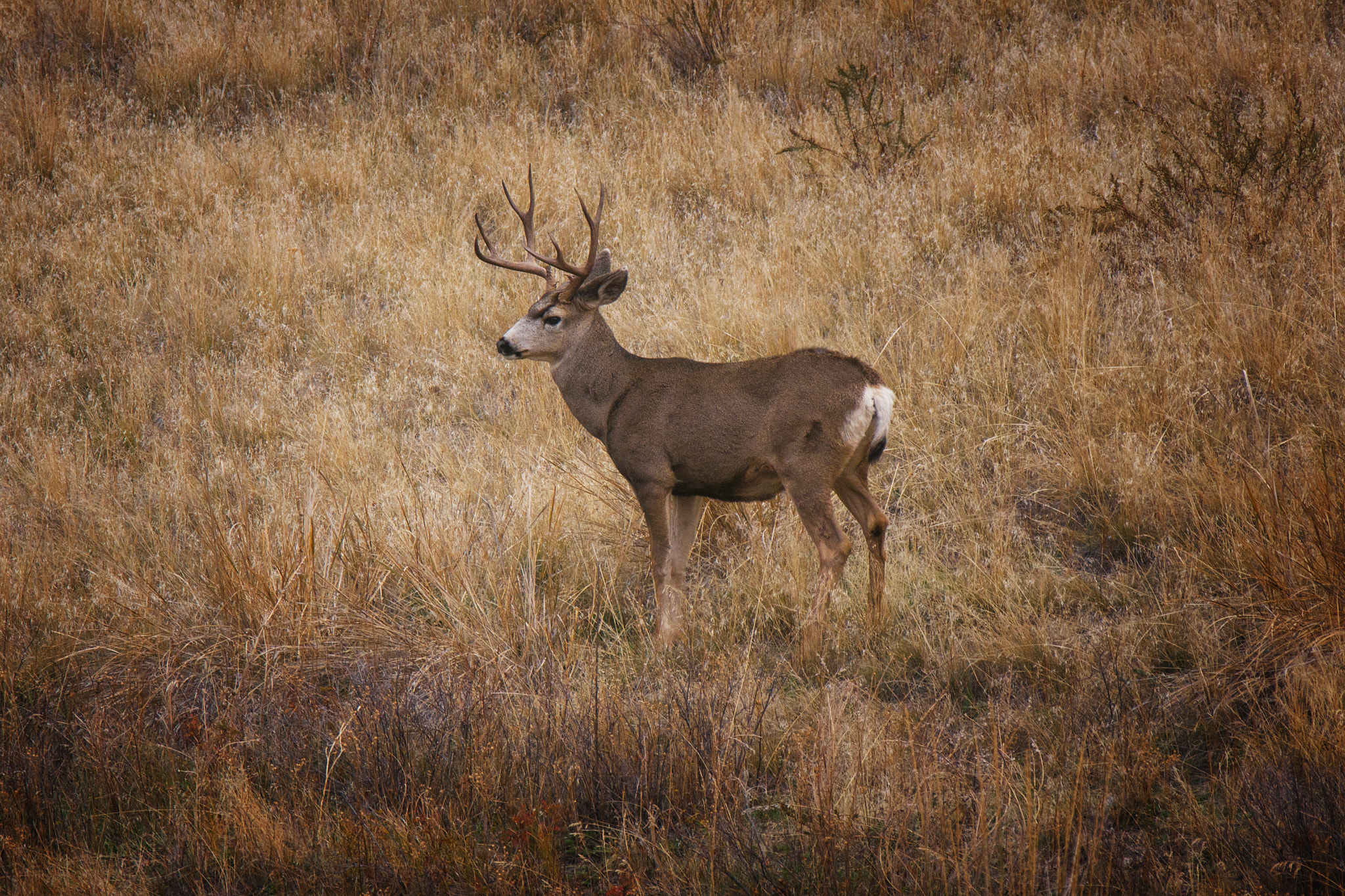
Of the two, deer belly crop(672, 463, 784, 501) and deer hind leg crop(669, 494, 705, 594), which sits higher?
deer belly crop(672, 463, 784, 501)

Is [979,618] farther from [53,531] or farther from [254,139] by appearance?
[254,139]

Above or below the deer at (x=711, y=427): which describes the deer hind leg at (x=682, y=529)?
below

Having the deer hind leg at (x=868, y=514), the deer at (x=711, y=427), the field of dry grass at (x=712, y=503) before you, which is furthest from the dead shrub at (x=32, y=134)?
the deer hind leg at (x=868, y=514)

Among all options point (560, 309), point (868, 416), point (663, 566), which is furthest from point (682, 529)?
point (560, 309)

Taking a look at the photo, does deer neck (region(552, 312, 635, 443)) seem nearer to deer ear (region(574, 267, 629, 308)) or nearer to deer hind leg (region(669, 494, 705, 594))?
deer ear (region(574, 267, 629, 308))

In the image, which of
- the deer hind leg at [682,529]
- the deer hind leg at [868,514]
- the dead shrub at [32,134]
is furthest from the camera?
the dead shrub at [32,134]

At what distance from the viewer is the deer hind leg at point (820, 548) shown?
13.7 feet

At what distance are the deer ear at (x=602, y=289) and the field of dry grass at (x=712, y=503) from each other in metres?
1.04

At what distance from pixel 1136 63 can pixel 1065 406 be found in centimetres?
458

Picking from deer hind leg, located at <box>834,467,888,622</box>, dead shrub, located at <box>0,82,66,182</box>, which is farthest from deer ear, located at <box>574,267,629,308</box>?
dead shrub, located at <box>0,82,66,182</box>

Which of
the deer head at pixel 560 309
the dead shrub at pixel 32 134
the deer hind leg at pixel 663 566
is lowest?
the deer hind leg at pixel 663 566

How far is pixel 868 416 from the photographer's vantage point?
420 centimetres

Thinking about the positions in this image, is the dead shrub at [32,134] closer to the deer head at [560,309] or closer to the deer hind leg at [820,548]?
the deer head at [560,309]

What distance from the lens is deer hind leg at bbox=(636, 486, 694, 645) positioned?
14.5ft
